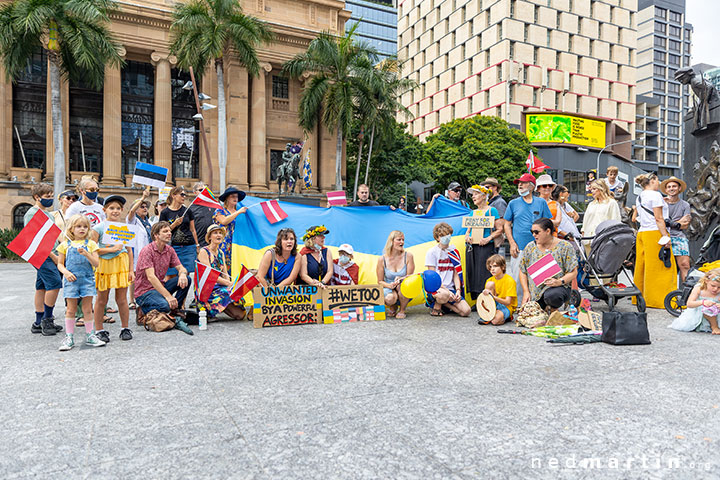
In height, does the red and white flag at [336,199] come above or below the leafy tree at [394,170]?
below

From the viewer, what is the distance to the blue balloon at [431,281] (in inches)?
295

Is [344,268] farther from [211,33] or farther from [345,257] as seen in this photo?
[211,33]

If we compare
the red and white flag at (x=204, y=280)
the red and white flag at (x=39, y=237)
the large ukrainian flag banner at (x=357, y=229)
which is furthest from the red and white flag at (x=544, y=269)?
the red and white flag at (x=39, y=237)

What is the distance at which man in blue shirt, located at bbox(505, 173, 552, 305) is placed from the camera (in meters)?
7.81

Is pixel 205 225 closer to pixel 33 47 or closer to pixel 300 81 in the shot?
pixel 33 47

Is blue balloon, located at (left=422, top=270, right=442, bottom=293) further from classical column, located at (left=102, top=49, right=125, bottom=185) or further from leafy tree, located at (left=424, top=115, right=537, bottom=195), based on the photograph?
leafy tree, located at (left=424, top=115, right=537, bottom=195)

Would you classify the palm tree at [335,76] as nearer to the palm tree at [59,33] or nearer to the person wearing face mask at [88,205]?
the palm tree at [59,33]

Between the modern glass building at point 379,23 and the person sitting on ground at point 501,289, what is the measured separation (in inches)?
3566

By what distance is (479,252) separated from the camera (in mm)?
8125

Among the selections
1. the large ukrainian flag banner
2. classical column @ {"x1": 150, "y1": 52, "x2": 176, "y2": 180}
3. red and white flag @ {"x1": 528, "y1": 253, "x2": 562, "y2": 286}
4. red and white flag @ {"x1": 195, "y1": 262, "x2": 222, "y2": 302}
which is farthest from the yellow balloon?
classical column @ {"x1": 150, "y1": 52, "x2": 176, "y2": 180}

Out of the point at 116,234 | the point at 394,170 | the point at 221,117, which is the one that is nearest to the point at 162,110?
the point at 221,117

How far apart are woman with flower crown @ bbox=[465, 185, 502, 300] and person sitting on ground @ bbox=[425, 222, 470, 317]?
403 mm

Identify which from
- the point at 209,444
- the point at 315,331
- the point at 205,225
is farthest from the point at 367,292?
the point at 209,444

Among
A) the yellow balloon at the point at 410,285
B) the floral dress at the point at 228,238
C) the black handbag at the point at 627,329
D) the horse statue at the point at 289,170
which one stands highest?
the horse statue at the point at 289,170
